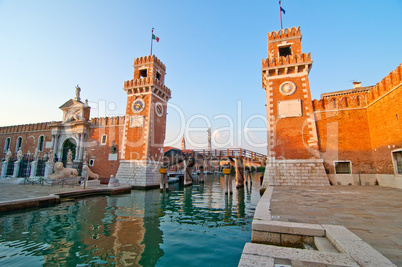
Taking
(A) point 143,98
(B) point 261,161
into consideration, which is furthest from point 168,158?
(B) point 261,161

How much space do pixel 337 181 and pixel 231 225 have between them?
11757mm

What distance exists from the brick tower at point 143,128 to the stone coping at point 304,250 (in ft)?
61.7

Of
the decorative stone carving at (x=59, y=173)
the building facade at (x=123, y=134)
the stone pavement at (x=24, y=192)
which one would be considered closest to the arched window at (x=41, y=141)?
the building facade at (x=123, y=134)

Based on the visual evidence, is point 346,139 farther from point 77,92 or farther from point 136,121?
point 77,92

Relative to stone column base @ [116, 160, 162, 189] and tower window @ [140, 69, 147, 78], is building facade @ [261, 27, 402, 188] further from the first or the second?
tower window @ [140, 69, 147, 78]

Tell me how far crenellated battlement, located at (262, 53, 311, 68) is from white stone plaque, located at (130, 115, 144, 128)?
570 inches

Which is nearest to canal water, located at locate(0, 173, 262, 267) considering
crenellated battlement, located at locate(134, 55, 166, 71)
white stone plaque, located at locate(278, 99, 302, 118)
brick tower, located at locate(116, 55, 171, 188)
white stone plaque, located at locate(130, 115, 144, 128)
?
white stone plaque, located at locate(278, 99, 302, 118)

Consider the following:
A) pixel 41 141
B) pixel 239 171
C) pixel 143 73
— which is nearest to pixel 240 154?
pixel 239 171

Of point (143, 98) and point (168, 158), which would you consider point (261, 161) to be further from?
point (143, 98)

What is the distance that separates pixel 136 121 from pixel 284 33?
1820 centimetres

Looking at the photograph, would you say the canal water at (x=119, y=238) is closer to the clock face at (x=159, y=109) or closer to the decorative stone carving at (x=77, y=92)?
the clock face at (x=159, y=109)

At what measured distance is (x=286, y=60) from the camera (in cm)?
1786

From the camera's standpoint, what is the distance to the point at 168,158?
1107 inches

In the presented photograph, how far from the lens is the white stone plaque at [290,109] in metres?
17.0
